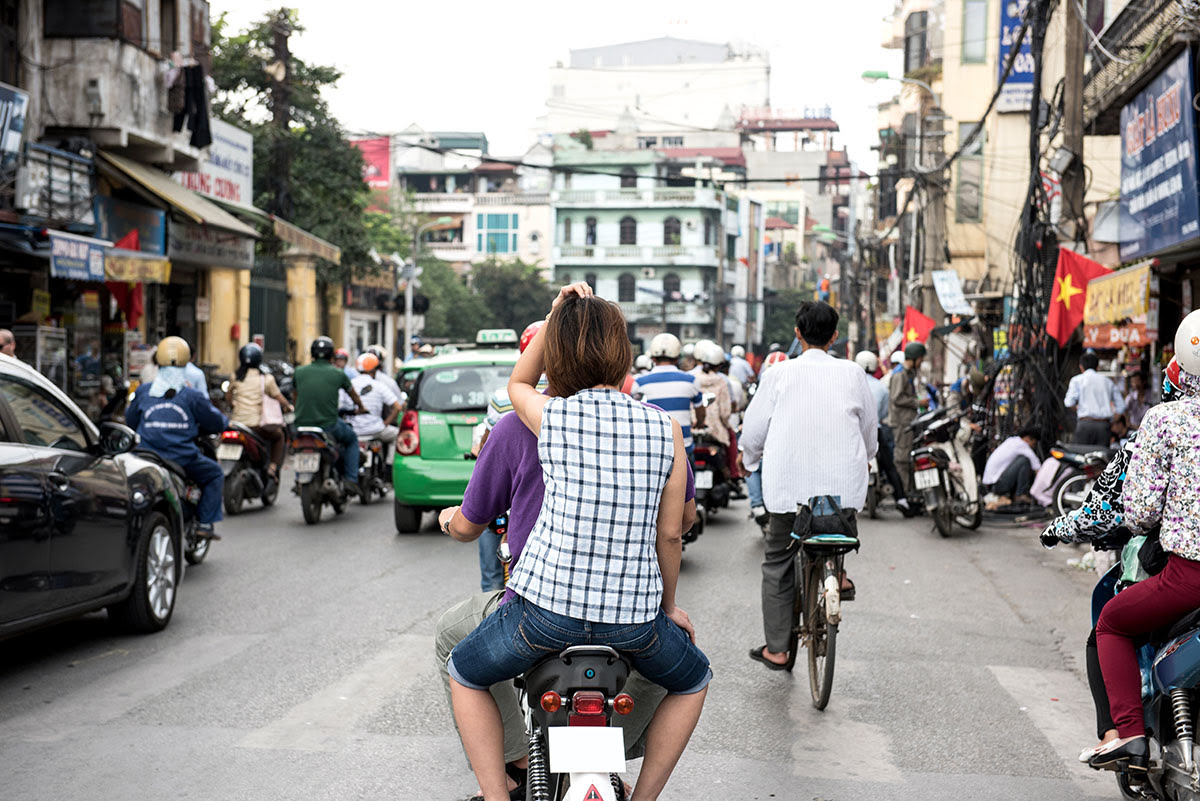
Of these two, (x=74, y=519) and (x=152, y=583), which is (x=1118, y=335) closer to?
(x=152, y=583)

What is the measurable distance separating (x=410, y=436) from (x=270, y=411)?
2958 millimetres

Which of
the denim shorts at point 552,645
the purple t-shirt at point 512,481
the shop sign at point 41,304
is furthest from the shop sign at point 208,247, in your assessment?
the denim shorts at point 552,645

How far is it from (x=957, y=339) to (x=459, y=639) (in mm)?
33541

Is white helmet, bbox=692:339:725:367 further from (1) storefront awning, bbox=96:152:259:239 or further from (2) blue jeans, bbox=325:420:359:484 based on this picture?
(1) storefront awning, bbox=96:152:259:239

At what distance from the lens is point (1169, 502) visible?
436 centimetres

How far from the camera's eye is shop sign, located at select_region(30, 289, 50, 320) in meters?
18.3

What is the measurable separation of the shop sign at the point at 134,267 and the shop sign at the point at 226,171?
16.0ft

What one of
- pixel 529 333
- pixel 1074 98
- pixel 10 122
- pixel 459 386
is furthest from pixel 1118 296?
pixel 10 122

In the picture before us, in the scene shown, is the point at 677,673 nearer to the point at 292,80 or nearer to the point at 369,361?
→ the point at 369,361

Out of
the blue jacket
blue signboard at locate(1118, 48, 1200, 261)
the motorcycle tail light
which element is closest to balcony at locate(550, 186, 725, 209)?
blue signboard at locate(1118, 48, 1200, 261)

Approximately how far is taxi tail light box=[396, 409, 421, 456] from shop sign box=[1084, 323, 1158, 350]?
7.16 m

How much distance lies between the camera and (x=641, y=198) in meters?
87.0

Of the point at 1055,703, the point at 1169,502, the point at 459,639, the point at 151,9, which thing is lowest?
the point at 1055,703

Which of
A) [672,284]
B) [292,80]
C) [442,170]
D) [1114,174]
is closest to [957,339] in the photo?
[1114,174]
